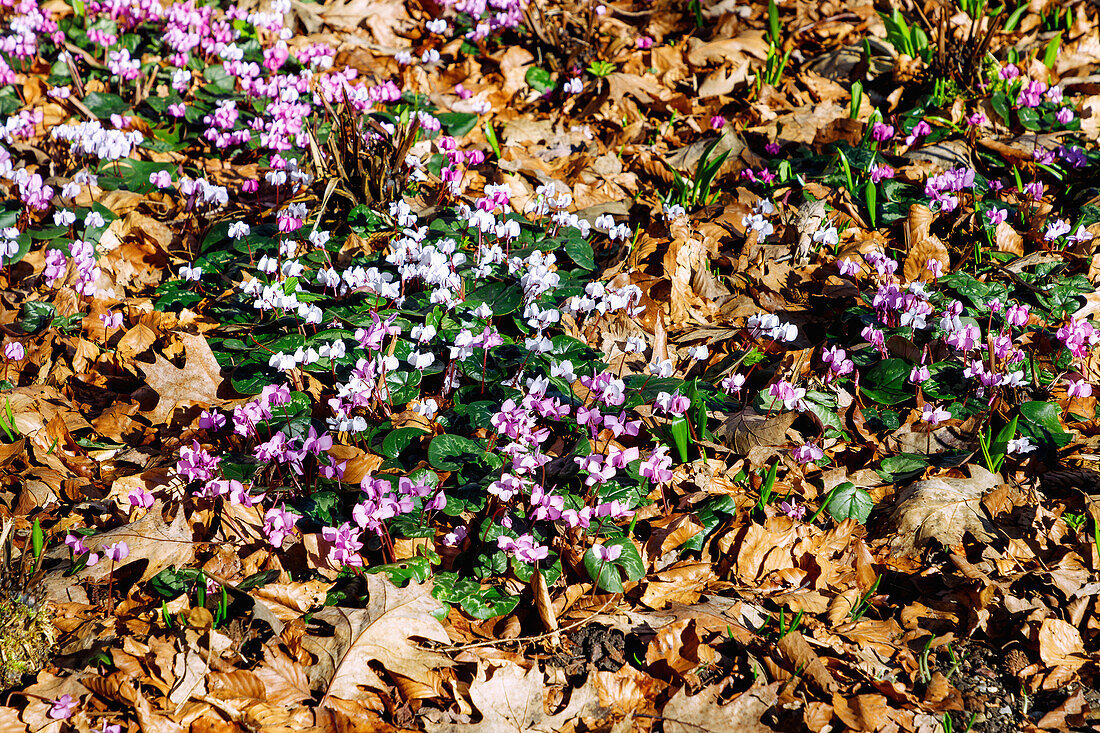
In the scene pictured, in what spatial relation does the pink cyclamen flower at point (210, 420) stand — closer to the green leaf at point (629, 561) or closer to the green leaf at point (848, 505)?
the green leaf at point (629, 561)

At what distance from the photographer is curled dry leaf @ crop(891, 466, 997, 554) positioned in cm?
227

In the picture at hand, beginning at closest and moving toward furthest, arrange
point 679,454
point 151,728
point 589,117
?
point 151,728
point 679,454
point 589,117

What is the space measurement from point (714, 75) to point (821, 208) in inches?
53.5

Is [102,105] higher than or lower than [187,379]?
higher

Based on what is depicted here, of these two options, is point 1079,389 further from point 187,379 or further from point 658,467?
point 187,379

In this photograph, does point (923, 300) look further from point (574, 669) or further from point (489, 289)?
point (574, 669)

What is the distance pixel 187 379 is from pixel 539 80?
266 cm

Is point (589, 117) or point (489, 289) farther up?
point (589, 117)

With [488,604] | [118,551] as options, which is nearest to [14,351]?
[118,551]

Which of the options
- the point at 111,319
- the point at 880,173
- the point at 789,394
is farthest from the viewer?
the point at 880,173

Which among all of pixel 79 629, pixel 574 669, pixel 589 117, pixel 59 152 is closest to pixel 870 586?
pixel 574 669

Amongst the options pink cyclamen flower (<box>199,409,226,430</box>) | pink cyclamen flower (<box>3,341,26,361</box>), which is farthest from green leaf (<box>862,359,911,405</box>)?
pink cyclamen flower (<box>3,341,26,361</box>)

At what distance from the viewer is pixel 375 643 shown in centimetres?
194

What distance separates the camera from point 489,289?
9.66 ft
